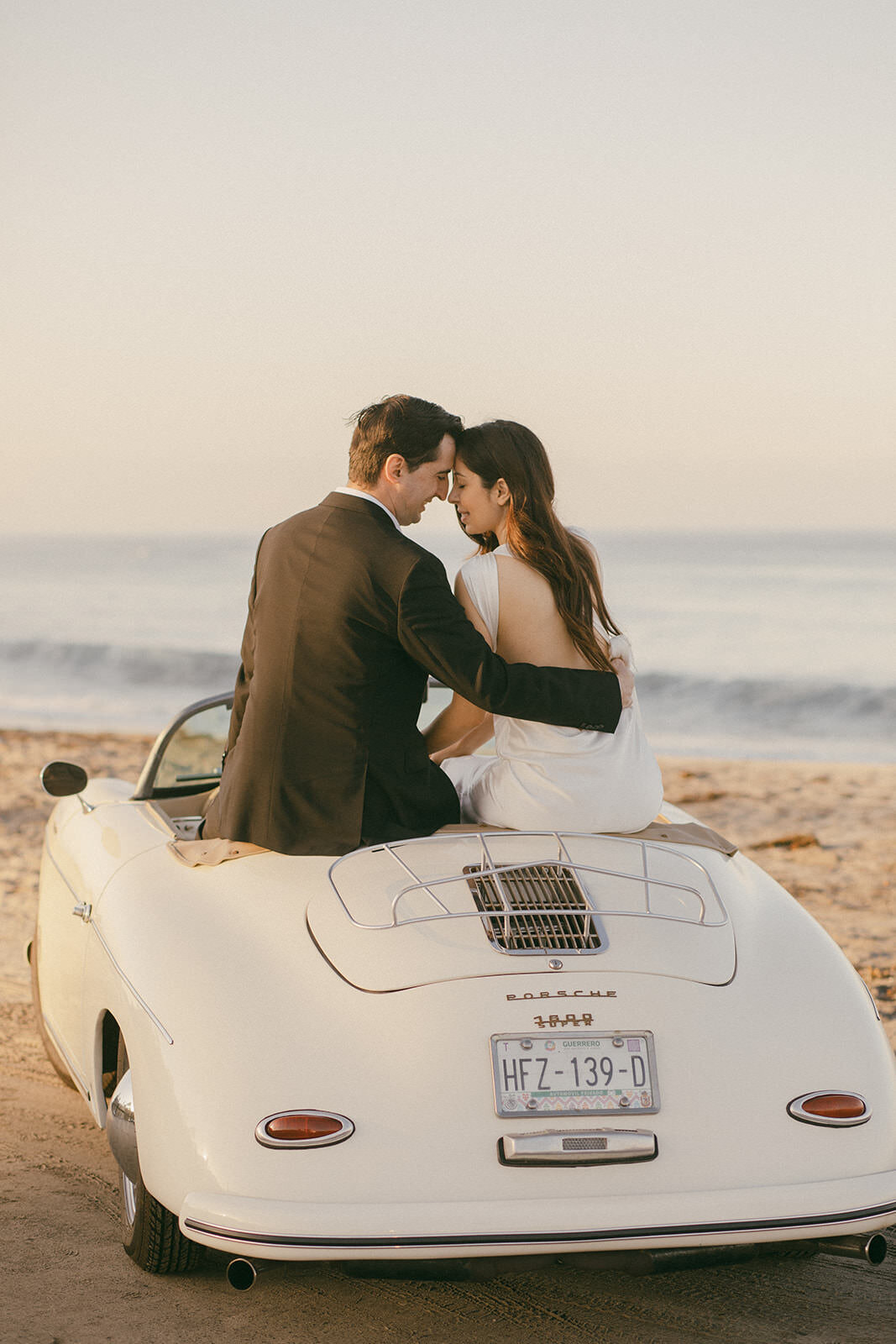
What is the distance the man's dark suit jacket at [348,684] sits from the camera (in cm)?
333

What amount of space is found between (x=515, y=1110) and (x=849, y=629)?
29508 millimetres

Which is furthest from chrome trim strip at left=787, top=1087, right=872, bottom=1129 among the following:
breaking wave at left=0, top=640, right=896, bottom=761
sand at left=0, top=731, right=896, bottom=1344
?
breaking wave at left=0, top=640, right=896, bottom=761

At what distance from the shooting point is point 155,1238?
10.0 feet

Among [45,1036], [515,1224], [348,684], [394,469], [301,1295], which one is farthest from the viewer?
[45,1036]

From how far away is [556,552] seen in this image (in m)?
3.75

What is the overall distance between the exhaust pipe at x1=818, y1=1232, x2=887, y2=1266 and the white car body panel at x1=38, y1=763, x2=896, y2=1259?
0.05 meters

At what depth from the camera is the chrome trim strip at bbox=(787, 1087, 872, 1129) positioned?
265cm

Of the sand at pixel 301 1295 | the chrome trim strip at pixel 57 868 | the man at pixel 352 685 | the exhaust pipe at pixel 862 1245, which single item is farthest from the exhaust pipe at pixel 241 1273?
the chrome trim strip at pixel 57 868

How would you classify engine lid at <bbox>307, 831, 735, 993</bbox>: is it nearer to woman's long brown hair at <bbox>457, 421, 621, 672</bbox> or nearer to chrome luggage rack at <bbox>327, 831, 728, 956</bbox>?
chrome luggage rack at <bbox>327, 831, 728, 956</bbox>

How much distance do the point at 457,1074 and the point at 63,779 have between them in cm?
224

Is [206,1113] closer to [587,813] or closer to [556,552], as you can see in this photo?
[587,813]

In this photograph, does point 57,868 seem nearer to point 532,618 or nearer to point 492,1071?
point 532,618

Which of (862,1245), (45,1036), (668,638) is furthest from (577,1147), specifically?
(668,638)

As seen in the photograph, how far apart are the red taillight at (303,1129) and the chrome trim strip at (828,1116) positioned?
3.01 ft
